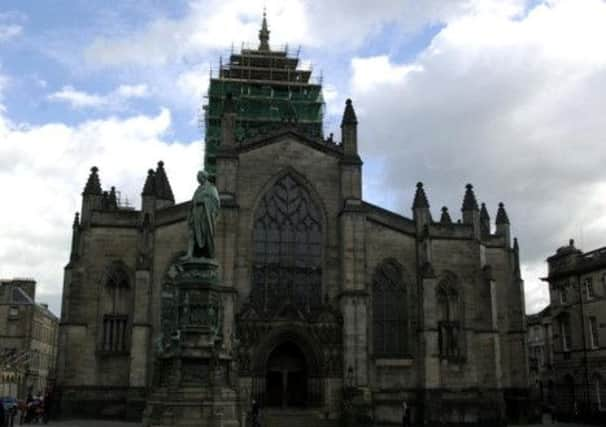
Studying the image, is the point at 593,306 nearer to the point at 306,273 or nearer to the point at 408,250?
the point at 408,250

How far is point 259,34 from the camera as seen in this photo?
208 feet

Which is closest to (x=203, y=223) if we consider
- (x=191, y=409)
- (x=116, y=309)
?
(x=191, y=409)

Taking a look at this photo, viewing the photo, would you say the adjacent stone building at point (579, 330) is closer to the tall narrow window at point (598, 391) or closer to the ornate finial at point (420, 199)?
the tall narrow window at point (598, 391)

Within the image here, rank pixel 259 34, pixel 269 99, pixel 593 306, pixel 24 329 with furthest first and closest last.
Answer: pixel 24 329
pixel 259 34
pixel 269 99
pixel 593 306

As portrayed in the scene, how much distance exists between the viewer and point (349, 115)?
38.2m

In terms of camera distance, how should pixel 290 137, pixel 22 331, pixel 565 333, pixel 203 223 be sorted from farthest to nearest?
pixel 22 331
pixel 565 333
pixel 290 137
pixel 203 223

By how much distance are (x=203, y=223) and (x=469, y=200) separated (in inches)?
879

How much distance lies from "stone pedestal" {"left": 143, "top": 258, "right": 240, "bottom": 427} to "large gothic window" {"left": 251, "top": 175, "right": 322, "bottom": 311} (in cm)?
1500

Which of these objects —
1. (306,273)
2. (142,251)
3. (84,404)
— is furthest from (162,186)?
(84,404)

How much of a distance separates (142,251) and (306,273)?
27.7 ft

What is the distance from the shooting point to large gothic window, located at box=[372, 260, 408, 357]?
36.4 meters

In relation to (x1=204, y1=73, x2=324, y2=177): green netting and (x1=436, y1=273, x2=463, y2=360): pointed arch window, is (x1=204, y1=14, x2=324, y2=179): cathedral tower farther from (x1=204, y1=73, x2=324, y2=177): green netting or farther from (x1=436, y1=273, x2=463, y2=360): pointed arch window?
(x1=436, y1=273, x2=463, y2=360): pointed arch window

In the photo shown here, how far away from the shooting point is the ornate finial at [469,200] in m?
39.2

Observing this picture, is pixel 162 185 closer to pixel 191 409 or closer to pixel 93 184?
pixel 93 184
